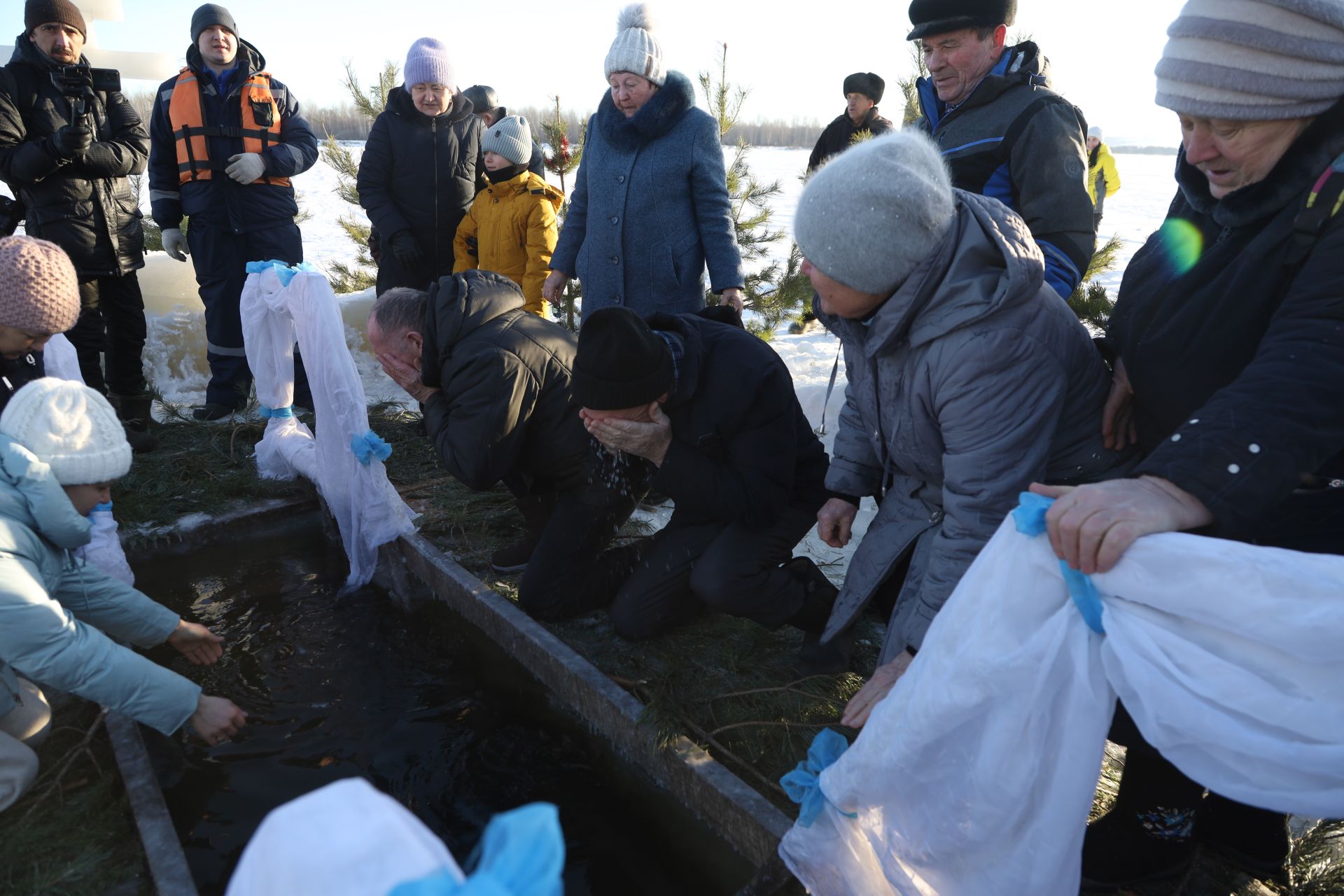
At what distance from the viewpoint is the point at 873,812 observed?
67.0 inches

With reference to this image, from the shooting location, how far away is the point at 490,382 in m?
2.97

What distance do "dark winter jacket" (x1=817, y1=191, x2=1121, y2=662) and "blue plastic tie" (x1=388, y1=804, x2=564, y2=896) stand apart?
52.0 inches

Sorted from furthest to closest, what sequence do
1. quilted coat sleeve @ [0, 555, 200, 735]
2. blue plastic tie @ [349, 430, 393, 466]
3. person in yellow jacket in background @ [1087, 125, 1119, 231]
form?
blue plastic tie @ [349, 430, 393, 466], person in yellow jacket in background @ [1087, 125, 1119, 231], quilted coat sleeve @ [0, 555, 200, 735]

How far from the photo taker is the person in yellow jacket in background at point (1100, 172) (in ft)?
10.4

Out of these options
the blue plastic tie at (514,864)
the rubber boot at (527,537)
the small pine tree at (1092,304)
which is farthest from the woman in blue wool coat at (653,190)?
the blue plastic tie at (514,864)

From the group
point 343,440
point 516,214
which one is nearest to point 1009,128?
point 343,440

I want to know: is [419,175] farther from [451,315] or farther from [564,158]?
[451,315]

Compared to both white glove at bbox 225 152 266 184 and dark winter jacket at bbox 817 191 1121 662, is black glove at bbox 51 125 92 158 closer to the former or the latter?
white glove at bbox 225 152 266 184

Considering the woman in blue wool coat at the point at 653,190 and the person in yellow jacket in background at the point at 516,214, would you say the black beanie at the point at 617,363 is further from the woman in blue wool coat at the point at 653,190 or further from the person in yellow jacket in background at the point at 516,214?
the person in yellow jacket in background at the point at 516,214

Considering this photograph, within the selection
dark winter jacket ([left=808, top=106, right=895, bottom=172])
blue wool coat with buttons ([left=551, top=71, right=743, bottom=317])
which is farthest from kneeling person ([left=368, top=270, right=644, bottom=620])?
dark winter jacket ([left=808, top=106, right=895, bottom=172])

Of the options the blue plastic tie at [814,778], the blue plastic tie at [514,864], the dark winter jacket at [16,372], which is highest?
the blue plastic tie at [514,864]

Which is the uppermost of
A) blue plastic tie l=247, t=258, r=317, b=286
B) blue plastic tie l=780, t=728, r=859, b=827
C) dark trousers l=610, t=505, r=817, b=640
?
blue plastic tie l=247, t=258, r=317, b=286

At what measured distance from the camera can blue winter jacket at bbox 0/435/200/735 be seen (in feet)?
6.40

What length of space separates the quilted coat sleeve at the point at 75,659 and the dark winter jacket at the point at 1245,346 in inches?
87.6
